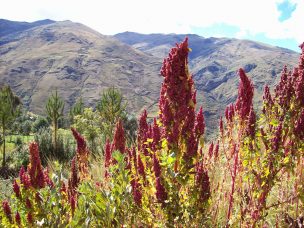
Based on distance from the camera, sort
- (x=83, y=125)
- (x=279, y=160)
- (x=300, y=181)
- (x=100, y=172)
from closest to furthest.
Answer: (x=279, y=160) → (x=300, y=181) → (x=100, y=172) → (x=83, y=125)

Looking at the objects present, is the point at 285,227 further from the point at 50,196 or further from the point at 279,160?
the point at 50,196

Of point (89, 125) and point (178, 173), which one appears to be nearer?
point (178, 173)

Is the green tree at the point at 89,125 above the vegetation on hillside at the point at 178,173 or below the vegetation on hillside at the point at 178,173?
below

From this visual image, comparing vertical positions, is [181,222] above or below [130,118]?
above

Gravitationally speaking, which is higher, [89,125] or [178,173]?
[178,173]

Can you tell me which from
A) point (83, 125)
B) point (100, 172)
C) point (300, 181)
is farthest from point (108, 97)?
point (300, 181)

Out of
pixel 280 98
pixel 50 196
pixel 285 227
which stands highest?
pixel 280 98

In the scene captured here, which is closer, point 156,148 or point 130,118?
point 156,148

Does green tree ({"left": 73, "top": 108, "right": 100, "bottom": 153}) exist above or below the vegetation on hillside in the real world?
below

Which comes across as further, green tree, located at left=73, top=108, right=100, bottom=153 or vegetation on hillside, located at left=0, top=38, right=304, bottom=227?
green tree, located at left=73, top=108, right=100, bottom=153

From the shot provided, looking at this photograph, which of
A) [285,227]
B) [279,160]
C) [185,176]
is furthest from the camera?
[285,227]

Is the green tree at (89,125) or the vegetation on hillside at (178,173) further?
the green tree at (89,125)

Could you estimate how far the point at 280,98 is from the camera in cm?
347

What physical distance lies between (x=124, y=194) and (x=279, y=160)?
4.52ft
